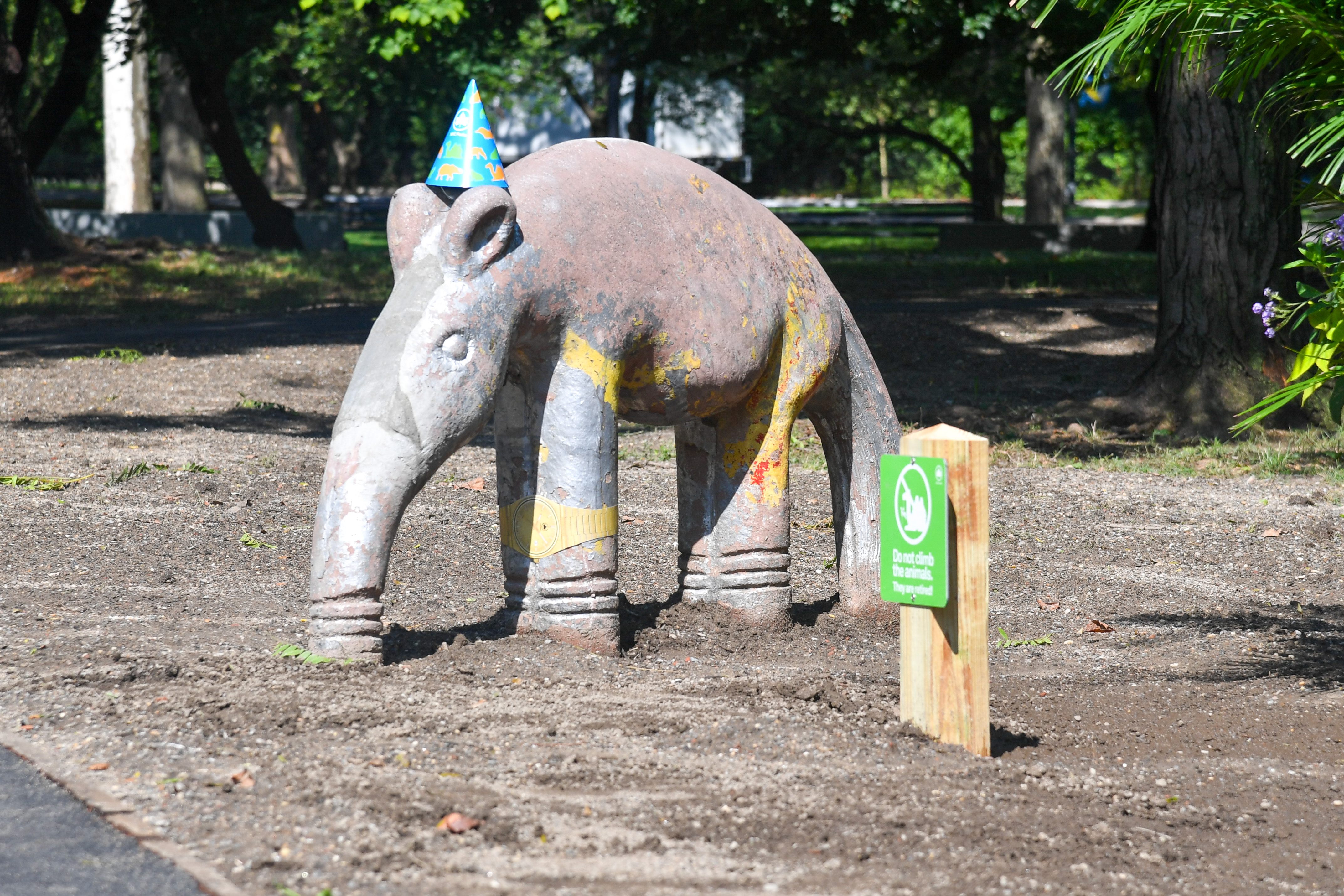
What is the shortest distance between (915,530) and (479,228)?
152 centimetres

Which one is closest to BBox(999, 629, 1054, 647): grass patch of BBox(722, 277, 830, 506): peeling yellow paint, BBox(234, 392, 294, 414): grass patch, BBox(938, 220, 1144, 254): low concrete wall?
BBox(722, 277, 830, 506): peeling yellow paint

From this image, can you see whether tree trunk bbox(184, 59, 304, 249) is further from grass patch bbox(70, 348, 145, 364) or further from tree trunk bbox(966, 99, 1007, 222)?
tree trunk bbox(966, 99, 1007, 222)

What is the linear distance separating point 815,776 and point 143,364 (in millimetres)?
9378

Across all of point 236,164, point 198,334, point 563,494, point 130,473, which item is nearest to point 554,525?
point 563,494

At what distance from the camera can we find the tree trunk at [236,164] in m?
20.2

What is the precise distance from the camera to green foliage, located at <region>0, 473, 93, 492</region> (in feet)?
24.2

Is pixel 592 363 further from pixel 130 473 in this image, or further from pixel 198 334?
pixel 198 334

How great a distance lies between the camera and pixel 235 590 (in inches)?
226

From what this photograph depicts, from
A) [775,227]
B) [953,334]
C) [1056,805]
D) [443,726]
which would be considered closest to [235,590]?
[443,726]

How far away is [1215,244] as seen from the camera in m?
9.64

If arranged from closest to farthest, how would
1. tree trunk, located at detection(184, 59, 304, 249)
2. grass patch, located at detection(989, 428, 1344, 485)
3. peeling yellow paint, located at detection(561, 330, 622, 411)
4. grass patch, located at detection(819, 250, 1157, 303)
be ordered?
peeling yellow paint, located at detection(561, 330, 622, 411)
grass patch, located at detection(989, 428, 1344, 485)
grass patch, located at detection(819, 250, 1157, 303)
tree trunk, located at detection(184, 59, 304, 249)

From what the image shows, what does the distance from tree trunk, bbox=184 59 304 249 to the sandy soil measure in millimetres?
14315

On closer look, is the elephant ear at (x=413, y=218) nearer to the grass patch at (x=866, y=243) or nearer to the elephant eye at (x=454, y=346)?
the elephant eye at (x=454, y=346)

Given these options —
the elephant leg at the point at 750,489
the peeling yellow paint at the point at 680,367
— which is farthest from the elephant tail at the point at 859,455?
the peeling yellow paint at the point at 680,367
